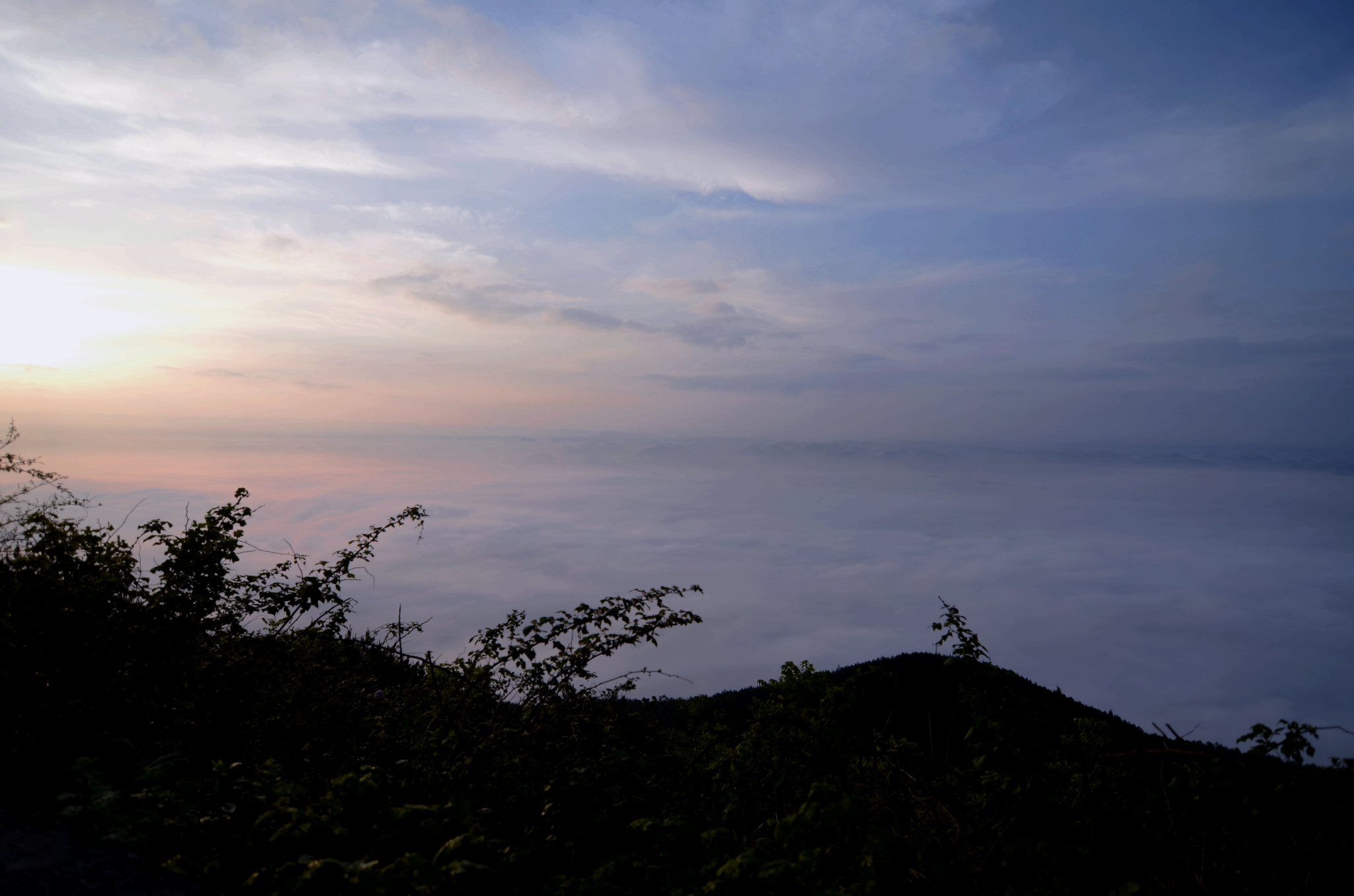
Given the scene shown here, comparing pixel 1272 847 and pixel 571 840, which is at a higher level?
pixel 1272 847

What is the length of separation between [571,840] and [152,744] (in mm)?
3944

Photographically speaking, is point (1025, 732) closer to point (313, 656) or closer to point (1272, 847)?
point (1272, 847)

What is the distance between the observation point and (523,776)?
243 inches

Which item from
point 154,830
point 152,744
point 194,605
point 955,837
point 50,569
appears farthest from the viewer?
point 194,605

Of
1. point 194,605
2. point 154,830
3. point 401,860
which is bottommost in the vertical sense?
point 154,830

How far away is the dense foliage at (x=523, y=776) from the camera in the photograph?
426 cm

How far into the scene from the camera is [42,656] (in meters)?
6.14

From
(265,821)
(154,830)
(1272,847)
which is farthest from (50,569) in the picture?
(1272,847)

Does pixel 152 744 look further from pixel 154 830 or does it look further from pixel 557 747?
pixel 557 747

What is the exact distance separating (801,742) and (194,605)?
292 inches

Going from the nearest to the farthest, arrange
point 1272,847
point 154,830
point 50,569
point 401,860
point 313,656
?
1. point 401,860
2. point 154,830
3. point 1272,847
4. point 50,569
5. point 313,656

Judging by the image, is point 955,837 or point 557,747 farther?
point 557,747

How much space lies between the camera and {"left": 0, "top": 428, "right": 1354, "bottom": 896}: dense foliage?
4258mm

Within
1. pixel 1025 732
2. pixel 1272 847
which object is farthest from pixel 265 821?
pixel 1272 847
